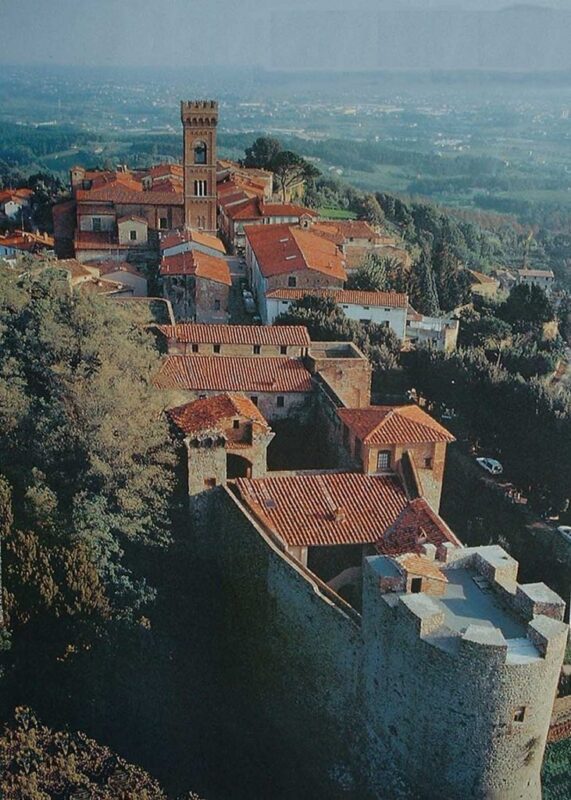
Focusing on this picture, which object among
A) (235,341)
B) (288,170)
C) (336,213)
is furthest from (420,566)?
(288,170)

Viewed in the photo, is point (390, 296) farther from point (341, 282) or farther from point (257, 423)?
point (257, 423)

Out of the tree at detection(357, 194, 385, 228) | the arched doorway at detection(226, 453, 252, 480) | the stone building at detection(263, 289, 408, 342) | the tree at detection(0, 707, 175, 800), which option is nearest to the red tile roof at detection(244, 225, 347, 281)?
the stone building at detection(263, 289, 408, 342)

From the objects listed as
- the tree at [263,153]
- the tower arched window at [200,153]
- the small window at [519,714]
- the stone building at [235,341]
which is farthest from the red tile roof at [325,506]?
the tree at [263,153]

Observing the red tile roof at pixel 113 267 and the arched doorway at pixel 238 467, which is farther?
the red tile roof at pixel 113 267

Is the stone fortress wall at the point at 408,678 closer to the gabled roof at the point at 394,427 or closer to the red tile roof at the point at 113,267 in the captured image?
the gabled roof at the point at 394,427

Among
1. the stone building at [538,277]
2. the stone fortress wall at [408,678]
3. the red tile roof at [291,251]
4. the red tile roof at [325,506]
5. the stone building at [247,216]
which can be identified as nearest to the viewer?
the stone fortress wall at [408,678]

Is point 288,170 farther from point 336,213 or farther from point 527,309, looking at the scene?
point 527,309
